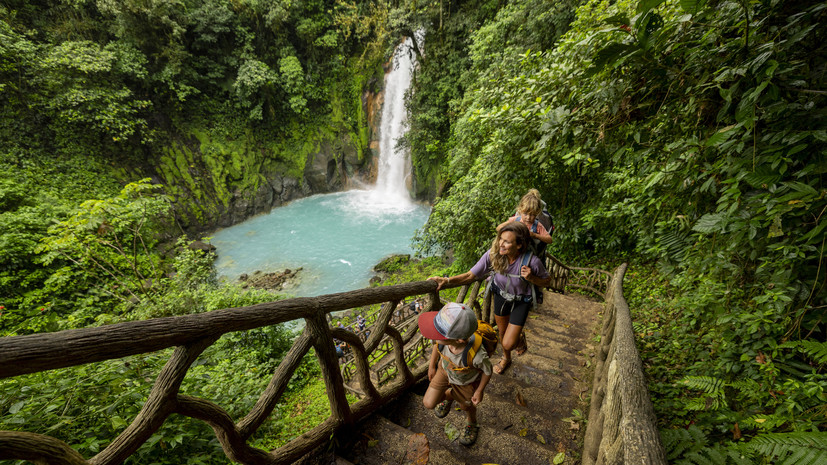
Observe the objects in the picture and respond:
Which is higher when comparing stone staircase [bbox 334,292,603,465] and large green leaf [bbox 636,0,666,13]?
large green leaf [bbox 636,0,666,13]

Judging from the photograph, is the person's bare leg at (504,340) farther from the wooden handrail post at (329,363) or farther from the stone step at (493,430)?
the wooden handrail post at (329,363)

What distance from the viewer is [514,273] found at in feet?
9.30

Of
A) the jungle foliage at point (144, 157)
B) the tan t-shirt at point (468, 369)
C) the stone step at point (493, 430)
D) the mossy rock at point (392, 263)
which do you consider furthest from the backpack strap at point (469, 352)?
the mossy rock at point (392, 263)

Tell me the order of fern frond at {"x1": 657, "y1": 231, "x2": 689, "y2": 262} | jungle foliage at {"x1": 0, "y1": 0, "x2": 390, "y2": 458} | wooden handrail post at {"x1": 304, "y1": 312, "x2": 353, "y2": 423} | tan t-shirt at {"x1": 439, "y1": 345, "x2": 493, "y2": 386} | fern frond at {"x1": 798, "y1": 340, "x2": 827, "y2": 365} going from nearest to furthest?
1. fern frond at {"x1": 798, "y1": 340, "x2": 827, "y2": 365}
2. wooden handrail post at {"x1": 304, "y1": 312, "x2": 353, "y2": 423}
3. tan t-shirt at {"x1": 439, "y1": 345, "x2": 493, "y2": 386}
4. jungle foliage at {"x1": 0, "y1": 0, "x2": 390, "y2": 458}
5. fern frond at {"x1": 657, "y1": 231, "x2": 689, "y2": 262}

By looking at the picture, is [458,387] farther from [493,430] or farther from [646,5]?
[646,5]

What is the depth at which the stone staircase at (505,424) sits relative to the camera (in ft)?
7.20

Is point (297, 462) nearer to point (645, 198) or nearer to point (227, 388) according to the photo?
point (227, 388)

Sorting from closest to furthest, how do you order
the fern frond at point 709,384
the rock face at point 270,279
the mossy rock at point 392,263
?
1. the fern frond at point 709,384
2. the rock face at point 270,279
3. the mossy rock at point 392,263

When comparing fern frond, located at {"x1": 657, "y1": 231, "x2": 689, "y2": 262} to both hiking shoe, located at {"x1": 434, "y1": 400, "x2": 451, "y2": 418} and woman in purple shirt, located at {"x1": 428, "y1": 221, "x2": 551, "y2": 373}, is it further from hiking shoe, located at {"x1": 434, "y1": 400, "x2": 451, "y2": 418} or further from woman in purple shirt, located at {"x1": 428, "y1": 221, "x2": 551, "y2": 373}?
hiking shoe, located at {"x1": 434, "y1": 400, "x2": 451, "y2": 418}

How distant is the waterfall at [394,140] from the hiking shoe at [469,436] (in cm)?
1687

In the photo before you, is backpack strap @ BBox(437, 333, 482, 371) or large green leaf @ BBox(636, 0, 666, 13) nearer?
large green leaf @ BBox(636, 0, 666, 13)

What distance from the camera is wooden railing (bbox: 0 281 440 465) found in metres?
0.96

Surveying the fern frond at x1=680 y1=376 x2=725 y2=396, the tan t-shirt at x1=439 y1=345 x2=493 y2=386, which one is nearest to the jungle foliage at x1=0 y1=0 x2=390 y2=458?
the tan t-shirt at x1=439 y1=345 x2=493 y2=386

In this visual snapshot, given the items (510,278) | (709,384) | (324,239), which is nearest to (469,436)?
(510,278)
